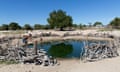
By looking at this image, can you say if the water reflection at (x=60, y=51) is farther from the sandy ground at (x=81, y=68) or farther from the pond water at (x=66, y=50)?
the sandy ground at (x=81, y=68)

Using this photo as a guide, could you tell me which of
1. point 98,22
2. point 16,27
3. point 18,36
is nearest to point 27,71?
point 18,36

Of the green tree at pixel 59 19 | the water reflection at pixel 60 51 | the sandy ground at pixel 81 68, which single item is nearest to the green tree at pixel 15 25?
the green tree at pixel 59 19

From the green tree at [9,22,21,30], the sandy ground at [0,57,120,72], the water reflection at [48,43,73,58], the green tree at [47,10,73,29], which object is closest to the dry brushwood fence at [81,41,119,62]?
the sandy ground at [0,57,120,72]

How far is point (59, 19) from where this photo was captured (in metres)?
82.2

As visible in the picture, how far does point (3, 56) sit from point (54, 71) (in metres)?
Result: 8.32

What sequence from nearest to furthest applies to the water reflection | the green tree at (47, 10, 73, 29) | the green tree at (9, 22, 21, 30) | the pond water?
1. the pond water
2. the water reflection
3. the green tree at (47, 10, 73, 29)
4. the green tree at (9, 22, 21, 30)

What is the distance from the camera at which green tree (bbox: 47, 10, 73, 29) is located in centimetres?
8162

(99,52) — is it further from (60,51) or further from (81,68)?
(60,51)

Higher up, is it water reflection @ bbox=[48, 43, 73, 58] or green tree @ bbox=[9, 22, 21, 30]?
green tree @ bbox=[9, 22, 21, 30]

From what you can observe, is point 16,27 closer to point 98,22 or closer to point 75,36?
point 75,36

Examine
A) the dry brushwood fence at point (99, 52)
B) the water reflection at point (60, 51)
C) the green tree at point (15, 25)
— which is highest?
the green tree at point (15, 25)

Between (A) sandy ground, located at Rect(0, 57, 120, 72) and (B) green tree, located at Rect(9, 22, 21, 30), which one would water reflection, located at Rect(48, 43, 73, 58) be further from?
(B) green tree, located at Rect(9, 22, 21, 30)

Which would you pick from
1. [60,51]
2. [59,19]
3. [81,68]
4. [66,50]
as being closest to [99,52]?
[81,68]

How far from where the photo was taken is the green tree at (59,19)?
8162cm
